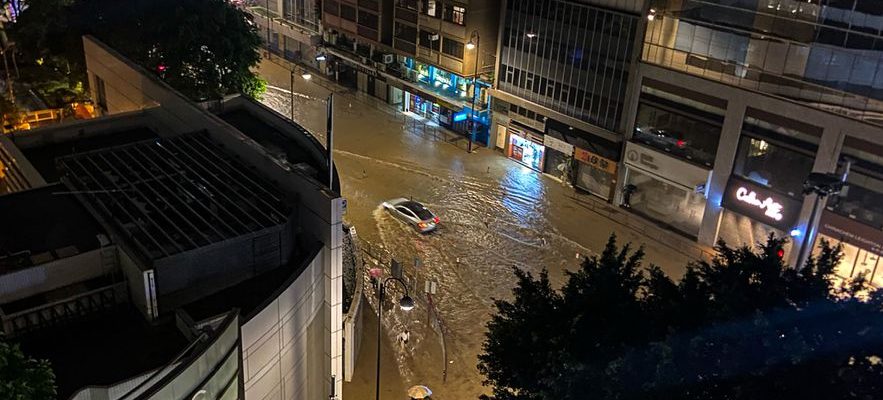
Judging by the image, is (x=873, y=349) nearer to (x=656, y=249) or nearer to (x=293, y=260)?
(x=293, y=260)

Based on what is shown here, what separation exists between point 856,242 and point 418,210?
68.4 ft

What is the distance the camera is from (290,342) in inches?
801

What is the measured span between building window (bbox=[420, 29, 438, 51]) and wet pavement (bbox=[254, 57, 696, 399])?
5899 mm

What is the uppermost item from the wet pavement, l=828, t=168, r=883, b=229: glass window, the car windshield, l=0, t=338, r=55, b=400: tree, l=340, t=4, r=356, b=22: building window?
l=0, t=338, r=55, b=400: tree

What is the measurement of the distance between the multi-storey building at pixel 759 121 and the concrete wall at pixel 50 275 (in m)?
27.8

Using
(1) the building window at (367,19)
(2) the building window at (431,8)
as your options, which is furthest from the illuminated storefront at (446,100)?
(1) the building window at (367,19)

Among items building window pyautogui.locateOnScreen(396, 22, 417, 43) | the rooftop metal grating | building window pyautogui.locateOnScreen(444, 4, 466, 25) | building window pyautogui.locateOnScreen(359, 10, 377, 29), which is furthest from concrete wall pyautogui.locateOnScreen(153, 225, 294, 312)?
building window pyautogui.locateOnScreen(359, 10, 377, 29)

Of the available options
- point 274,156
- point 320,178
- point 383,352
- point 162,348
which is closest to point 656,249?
point 383,352

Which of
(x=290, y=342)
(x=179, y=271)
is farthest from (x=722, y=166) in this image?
(x=179, y=271)

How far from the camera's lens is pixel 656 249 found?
123 ft

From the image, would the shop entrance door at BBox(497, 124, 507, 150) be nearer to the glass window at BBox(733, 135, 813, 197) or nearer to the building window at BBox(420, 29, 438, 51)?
the building window at BBox(420, 29, 438, 51)

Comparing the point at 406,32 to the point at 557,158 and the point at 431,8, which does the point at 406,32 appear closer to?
the point at 431,8

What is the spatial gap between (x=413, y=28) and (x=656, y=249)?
2564cm

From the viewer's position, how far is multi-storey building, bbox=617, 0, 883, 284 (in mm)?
31688
